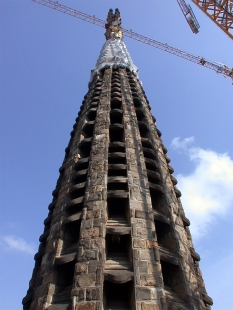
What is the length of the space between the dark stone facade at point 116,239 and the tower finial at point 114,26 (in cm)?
3034

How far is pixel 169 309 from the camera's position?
37.7 feet

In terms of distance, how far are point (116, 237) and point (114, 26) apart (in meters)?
43.2

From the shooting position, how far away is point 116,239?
14.0 metres

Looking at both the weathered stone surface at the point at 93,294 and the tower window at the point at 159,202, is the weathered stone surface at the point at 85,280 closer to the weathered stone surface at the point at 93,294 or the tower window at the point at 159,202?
the weathered stone surface at the point at 93,294

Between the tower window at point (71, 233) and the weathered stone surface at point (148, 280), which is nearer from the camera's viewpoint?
the weathered stone surface at point (148, 280)

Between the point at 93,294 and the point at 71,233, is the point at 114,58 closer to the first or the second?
the point at 71,233

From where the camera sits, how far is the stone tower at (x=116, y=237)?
11.9 metres

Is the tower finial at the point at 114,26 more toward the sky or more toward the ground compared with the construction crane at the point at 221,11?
more toward the sky

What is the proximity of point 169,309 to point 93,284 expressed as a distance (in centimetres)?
246

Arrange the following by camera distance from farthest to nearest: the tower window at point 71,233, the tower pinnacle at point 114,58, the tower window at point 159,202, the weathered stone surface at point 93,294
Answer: the tower pinnacle at point 114,58
the tower window at point 159,202
the tower window at point 71,233
the weathered stone surface at point 93,294

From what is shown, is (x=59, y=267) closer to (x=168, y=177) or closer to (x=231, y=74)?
(x=168, y=177)

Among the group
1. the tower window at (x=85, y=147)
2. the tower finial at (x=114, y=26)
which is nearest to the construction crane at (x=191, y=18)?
the tower finial at (x=114, y=26)

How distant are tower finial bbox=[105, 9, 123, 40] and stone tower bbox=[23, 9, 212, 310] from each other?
29.4 meters

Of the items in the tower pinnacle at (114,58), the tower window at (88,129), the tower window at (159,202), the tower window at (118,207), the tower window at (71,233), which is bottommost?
the tower window at (71,233)
